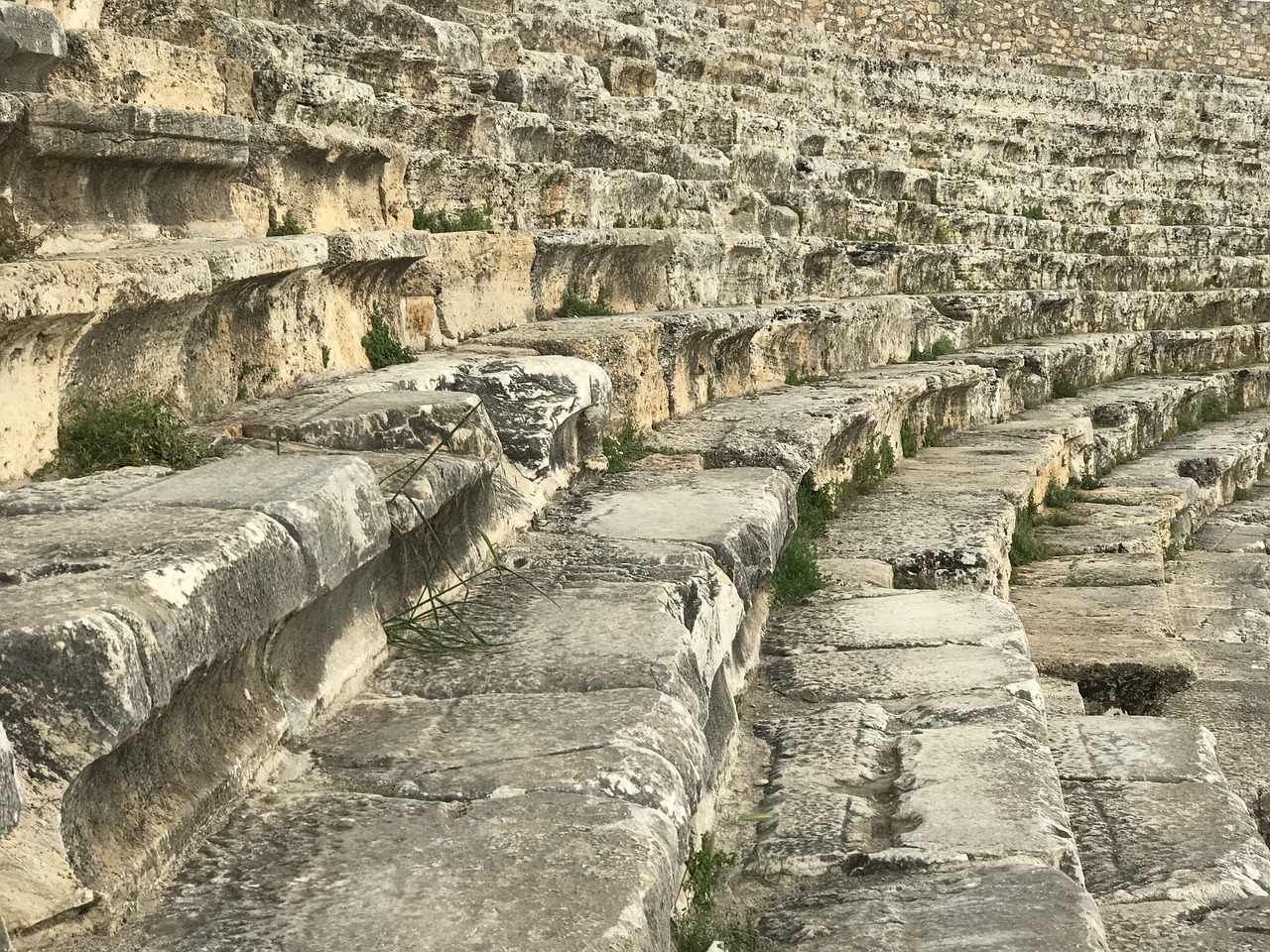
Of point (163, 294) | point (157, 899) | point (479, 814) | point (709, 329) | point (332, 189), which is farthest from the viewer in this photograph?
point (709, 329)

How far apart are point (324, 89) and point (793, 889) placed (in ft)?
12.6

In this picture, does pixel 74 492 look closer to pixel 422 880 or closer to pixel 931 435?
pixel 422 880

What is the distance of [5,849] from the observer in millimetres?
1830

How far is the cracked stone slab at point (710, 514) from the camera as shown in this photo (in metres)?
4.13

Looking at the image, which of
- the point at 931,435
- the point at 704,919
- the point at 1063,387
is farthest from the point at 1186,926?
the point at 1063,387

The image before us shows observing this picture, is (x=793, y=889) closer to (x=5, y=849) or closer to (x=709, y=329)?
(x=5, y=849)

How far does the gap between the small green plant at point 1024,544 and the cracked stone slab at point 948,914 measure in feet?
12.8

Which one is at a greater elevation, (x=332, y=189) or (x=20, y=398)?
(x=332, y=189)

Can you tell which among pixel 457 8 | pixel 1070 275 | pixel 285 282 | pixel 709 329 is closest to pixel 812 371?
pixel 709 329

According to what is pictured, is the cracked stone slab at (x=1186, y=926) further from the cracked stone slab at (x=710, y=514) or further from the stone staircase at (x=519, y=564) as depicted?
the cracked stone slab at (x=710, y=514)

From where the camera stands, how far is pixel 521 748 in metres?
2.58

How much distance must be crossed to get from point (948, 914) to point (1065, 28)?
2128 centimetres

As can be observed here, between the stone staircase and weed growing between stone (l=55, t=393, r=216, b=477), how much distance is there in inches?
3.1

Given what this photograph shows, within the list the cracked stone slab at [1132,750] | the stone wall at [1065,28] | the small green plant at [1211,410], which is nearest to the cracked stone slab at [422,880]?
the cracked stone slab at [1132,750]
